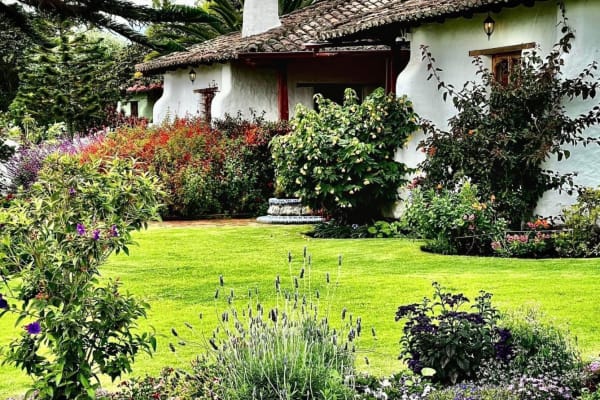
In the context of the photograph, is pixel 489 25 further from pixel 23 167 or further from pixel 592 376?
pixel 23 167

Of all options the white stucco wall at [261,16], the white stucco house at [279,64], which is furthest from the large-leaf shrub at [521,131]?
the white stucco wall at [261,16]

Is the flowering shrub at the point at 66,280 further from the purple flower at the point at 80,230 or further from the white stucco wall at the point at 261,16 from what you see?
the white stucco wall at the point at 261,16

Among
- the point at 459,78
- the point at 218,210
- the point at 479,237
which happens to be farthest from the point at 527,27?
the point at 218,210

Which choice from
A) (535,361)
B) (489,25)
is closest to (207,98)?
(489,25)

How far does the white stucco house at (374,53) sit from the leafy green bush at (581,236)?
96cm

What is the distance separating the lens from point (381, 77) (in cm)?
2227

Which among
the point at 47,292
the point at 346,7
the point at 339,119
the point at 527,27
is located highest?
the point at 346,7

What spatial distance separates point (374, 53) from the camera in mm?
20422

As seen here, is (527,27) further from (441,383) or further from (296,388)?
(296,388)

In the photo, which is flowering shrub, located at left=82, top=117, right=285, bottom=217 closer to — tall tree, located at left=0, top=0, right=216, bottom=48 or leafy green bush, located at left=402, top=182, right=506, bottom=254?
leafy green bush, located at left=402, top=182, right=506, bottom=254

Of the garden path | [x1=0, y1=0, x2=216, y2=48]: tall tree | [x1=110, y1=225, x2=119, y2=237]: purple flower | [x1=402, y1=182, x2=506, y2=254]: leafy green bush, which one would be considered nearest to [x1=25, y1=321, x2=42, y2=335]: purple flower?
[x1=110, y1=225, x2=119, y2=237]: purple flower

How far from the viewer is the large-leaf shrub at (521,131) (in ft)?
43.1

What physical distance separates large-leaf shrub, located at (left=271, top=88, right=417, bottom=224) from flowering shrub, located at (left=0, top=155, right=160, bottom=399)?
9.56 meters

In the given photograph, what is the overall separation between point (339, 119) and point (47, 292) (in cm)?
1071
